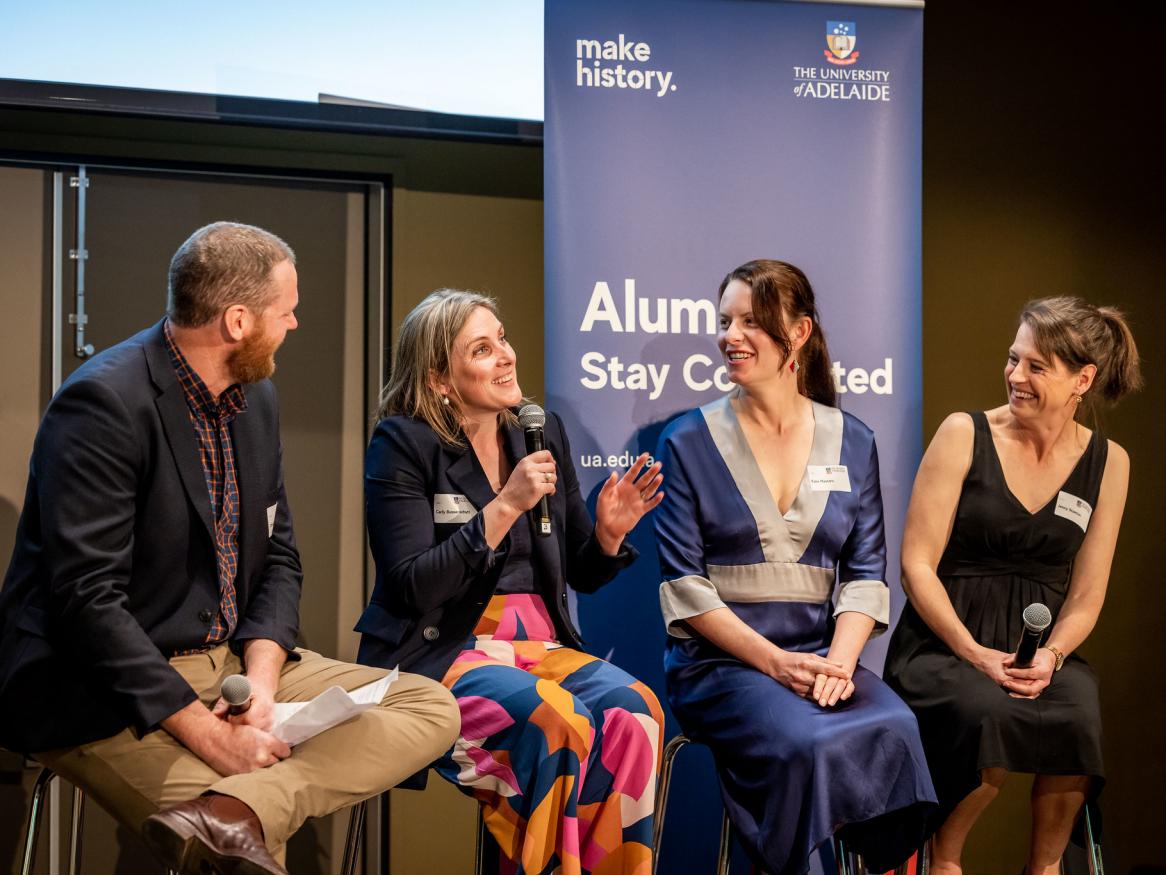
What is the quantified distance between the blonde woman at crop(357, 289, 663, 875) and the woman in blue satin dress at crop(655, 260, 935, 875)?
191mm

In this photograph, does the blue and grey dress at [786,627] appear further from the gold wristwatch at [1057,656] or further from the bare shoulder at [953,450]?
the gold wristwatch at [1057,656]

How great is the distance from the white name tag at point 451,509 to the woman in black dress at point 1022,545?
3.73ft

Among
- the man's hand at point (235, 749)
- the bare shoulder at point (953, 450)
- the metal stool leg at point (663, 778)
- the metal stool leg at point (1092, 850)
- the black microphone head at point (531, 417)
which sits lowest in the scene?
the metal stool leg at point (1092, 850)

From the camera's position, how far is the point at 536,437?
2783mm

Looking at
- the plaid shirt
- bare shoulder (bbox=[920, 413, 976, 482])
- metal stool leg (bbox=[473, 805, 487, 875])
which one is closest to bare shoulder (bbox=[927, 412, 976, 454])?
bare shoulder (bbox=[920, 413, 976, 482])

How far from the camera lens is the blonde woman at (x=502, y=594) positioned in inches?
98.8

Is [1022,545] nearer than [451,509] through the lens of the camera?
No

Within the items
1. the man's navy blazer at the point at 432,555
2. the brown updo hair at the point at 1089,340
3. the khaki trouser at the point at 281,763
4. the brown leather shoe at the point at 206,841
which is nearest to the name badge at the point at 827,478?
the man's navy blazer at the point at 432,555

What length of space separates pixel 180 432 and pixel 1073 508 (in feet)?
7.07

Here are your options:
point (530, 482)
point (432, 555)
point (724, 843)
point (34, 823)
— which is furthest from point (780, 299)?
point (34, 823)

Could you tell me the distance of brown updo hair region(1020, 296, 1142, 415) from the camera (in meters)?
3.05

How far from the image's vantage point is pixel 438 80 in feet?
12.8

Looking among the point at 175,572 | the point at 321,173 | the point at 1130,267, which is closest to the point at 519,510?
the point at 175,572

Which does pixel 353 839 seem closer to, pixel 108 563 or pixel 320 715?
pixel 320 715
